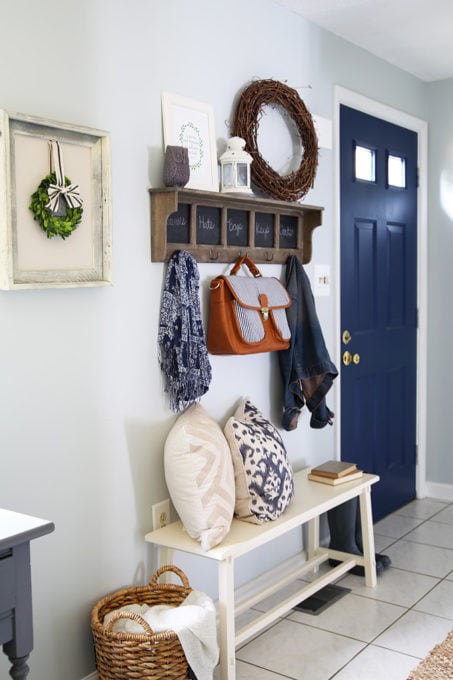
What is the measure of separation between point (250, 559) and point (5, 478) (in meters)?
1.32

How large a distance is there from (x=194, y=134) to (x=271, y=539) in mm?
1429

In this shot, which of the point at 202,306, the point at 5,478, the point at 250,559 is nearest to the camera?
the point at 5,478

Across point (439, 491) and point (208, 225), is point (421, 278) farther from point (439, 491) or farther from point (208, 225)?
point (208, 225)

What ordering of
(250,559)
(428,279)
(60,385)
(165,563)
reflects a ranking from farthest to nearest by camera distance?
(428,279)
(250,559)
(165,563)
(60,385)

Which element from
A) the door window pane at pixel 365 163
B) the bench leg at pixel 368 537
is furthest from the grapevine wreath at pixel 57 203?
the door window pane at pixel 365 163

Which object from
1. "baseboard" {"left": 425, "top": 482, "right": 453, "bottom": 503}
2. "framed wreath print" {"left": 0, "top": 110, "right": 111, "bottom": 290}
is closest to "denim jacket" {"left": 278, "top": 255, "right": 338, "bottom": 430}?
"framed wreath print" {"left": 0, "top": 110, "right": 111, "bottom": 290}

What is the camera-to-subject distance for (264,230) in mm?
3121

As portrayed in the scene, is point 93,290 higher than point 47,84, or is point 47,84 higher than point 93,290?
point 47,84

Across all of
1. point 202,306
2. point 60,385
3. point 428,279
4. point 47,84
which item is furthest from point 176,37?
point 428,279

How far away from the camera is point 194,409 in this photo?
2709 mm

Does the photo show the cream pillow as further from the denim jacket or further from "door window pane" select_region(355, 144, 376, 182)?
"door window pane" select_region(355, 144, 376, 182)

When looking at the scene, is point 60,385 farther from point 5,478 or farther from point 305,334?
point 305,334

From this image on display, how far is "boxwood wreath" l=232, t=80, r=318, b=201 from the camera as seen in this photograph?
9.72 feet

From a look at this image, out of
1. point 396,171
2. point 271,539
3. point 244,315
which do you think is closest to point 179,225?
point 244,315
